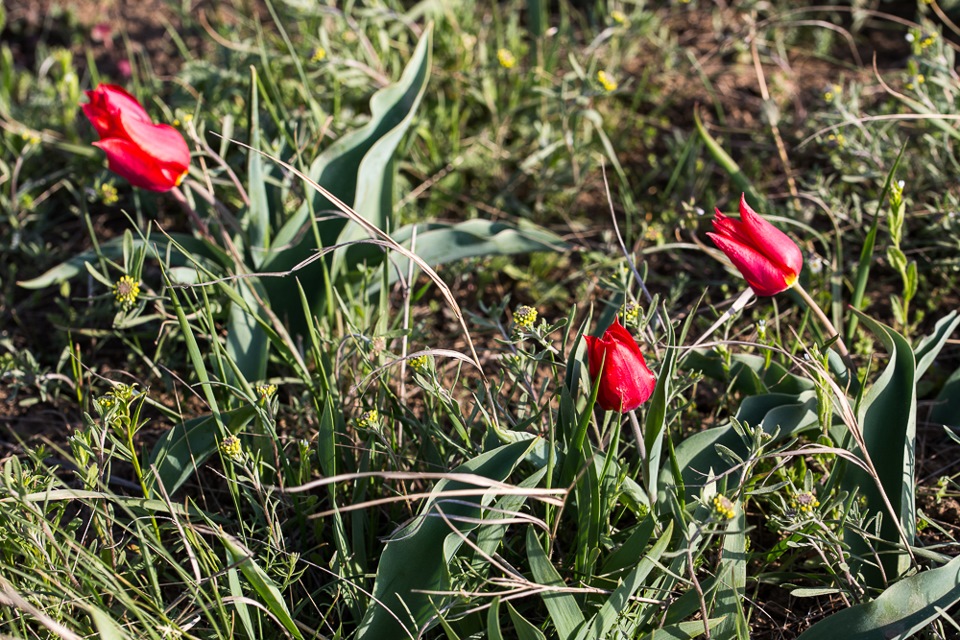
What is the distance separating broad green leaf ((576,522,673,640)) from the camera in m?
1.28

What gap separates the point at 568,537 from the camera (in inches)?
63.9

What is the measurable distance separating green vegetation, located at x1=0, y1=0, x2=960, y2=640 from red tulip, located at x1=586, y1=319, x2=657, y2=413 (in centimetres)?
2

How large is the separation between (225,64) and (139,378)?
101 centimetres

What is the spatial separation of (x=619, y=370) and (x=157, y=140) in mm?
999

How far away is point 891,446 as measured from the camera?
1.45m

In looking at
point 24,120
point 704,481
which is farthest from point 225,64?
point 704,481

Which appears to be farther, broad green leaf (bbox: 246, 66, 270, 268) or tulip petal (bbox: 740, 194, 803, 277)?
broad green leaf (bbox: 246, 66, 270, 268)

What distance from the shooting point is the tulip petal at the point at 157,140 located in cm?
164

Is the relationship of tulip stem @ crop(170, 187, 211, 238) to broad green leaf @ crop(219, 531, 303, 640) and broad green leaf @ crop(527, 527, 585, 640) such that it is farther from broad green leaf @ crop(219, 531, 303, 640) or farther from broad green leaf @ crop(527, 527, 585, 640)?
broad green leaf @ crop(527, 527, 585, 640)

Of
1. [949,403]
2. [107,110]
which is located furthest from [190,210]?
[949,403]

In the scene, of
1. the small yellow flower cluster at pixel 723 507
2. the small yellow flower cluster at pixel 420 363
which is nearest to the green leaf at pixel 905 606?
the small yellow flower cluster at pixel 723 507

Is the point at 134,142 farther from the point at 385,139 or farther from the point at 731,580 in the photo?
the point at 731,580

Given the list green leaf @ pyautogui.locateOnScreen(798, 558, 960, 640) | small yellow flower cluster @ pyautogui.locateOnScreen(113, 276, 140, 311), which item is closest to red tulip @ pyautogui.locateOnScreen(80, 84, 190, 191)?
small yellow flower cluster @ pyautogui.locateOnScreen(113, 276, 140, 311)

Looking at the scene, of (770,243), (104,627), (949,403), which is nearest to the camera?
(104,627)
